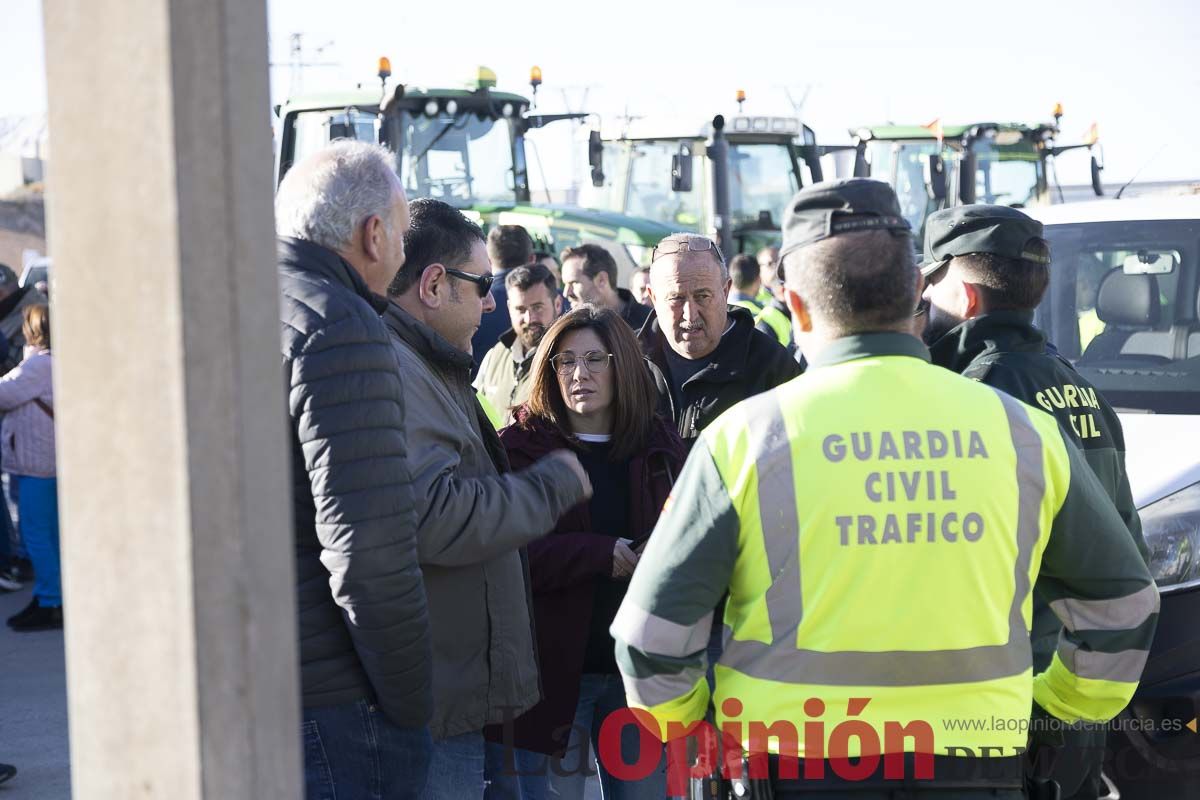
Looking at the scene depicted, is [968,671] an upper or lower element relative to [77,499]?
lower

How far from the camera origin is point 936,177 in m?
15.2

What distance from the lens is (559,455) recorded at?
113 inches

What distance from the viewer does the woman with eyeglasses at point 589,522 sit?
3430mm

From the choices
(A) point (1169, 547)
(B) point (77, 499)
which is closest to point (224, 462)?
(B) point (77, 499)

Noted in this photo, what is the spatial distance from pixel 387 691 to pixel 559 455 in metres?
0.68

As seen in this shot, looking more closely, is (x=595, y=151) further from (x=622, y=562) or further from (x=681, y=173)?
(x=622, y=562)

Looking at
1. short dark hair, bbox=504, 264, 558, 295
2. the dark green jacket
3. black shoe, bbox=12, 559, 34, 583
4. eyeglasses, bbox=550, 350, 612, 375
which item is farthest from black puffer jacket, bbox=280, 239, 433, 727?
black shoe, bbox=12, 559, 34, 583

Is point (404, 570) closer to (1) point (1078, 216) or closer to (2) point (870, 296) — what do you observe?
(2) point (870, 296)

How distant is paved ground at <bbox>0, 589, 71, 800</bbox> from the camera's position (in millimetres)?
5141

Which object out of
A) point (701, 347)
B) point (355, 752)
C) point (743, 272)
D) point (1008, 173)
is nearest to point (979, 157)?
point (1008, 173)

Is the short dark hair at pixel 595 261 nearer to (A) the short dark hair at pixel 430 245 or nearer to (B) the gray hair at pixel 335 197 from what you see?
(A) the short dark hair at pixel 430 245

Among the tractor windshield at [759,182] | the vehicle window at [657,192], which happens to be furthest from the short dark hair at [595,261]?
the tractor windshield at [759,182]

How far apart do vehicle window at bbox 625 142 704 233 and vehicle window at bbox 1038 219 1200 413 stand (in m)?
9.86

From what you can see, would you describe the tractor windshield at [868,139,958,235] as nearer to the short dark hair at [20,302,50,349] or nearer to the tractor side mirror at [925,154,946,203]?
the tractor side mirror at [925,154,946,203]
